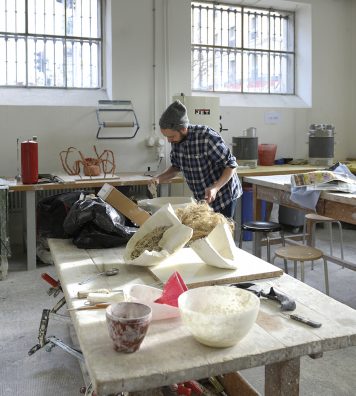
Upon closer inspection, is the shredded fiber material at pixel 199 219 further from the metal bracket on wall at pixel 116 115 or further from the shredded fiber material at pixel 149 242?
the metal bracket on wall at pixel 116 115

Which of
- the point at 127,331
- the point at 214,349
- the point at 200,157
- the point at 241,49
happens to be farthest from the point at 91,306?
the point at 241,49

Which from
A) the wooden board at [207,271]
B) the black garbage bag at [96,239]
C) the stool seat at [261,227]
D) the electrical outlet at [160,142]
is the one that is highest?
the electrical outlet at [160,142]

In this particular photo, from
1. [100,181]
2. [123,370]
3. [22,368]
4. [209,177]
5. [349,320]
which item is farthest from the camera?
[100,181]

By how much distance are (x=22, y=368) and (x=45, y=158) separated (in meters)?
2.98

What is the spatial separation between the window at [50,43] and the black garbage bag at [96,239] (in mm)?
3650

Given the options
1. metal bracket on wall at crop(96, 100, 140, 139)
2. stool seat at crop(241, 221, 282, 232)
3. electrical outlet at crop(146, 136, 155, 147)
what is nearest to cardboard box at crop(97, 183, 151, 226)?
stool seat at crop(241, 221, 282, 232)

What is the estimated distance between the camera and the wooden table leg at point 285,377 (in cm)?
127

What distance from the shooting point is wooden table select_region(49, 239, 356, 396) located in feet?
3.39

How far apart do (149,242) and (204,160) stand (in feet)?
5.02

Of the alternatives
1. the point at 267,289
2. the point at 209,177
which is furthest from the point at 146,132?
the point at 267,289

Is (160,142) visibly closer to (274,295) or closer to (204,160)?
(204,160)

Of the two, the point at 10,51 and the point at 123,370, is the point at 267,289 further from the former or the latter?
the point at 10,51

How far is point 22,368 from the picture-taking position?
2430 millimetres

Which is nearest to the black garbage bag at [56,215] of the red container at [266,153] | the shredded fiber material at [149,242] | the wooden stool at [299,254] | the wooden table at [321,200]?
the shredded fiber material at [149,242]
